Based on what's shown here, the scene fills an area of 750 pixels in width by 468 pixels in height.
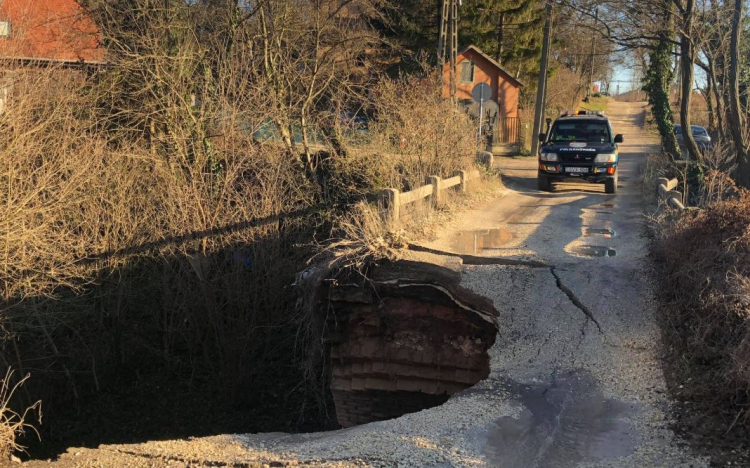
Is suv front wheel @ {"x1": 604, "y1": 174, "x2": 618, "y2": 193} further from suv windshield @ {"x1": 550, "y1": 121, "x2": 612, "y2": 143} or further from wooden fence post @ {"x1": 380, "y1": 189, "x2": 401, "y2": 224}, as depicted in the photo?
wooden fence post @ {"x1": 380, "y1": 189, "x2": 401, "y2": 224}

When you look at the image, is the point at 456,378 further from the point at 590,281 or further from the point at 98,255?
the point at 98,255

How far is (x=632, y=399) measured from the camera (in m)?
6.44

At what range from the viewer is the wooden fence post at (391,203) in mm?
11227

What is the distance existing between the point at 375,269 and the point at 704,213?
4.96m

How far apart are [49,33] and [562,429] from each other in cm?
1421

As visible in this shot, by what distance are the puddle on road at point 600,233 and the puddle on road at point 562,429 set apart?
5.68 m

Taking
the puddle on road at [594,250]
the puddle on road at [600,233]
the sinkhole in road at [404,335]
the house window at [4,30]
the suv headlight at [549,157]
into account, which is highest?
the house window at [4,30]

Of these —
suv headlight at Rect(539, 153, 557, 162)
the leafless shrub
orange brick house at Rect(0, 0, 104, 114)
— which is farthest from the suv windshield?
orange brick house at Rect(0, 0, 104, 114)

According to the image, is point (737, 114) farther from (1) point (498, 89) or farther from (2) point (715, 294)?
(1) point (498, 89)

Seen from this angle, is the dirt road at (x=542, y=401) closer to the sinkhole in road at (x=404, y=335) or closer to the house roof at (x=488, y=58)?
the sinkhole in road at (x=404, y=335)

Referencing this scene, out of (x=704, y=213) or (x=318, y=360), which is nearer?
(x=704, y=213)

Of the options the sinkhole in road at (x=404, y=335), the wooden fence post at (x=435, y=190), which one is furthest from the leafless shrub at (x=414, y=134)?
the sinkhole in road at (x=404, y=335)

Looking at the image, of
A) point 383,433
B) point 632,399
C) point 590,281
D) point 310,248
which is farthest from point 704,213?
point 310,248

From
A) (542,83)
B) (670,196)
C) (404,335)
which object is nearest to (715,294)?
(404,335)
